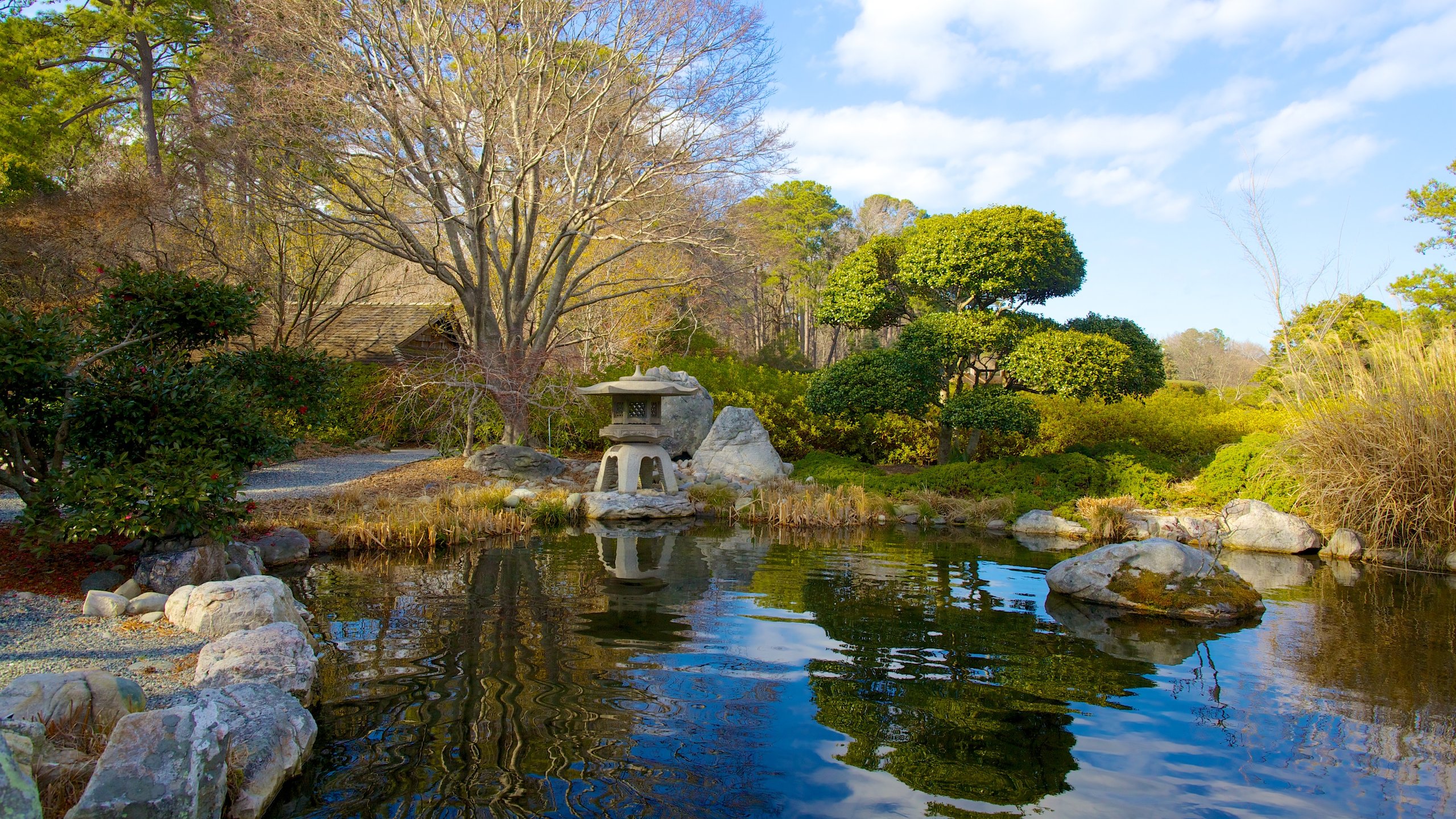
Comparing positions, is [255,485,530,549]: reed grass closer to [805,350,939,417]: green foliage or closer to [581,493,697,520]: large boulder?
[581,493,697,520]: large boulder

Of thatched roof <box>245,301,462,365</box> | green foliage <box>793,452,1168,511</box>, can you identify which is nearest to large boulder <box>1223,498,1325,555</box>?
green foliage <box>793,452,1168,511</box>

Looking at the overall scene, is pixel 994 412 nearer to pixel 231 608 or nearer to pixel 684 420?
pixel 684 420

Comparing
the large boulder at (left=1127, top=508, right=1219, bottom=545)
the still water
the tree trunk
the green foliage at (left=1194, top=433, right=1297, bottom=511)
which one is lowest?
the still water

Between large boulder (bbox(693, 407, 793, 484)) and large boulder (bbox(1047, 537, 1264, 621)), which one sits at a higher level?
large boulder (bbox(693, 407, 793, 484))

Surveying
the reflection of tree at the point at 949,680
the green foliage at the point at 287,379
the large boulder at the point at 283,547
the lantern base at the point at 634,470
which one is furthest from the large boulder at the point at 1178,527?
the large boulder at the point at 283,547

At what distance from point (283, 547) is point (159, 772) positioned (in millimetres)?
5865

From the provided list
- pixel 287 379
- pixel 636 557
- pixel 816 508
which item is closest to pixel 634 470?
pixel 816 508

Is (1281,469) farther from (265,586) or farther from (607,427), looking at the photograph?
(265,586)

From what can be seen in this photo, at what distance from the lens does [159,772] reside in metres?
3.03

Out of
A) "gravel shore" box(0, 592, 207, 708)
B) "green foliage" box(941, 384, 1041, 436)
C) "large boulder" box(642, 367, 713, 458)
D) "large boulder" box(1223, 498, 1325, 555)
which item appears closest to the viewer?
"gravel shore" box(0, 592, 207, 708)

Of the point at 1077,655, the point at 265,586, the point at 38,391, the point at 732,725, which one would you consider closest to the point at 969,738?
the point at 732,725

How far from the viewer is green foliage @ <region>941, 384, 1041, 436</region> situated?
12781 mm

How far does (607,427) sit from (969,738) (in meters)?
9.16

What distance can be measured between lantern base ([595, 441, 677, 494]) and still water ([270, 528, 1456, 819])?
4589mm
